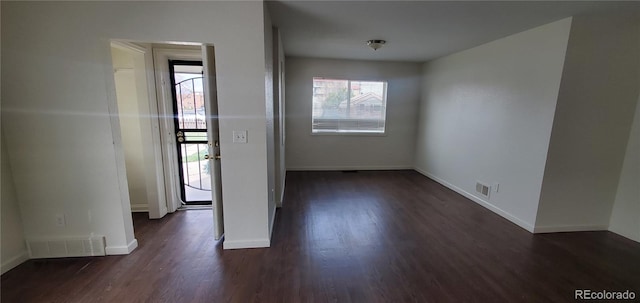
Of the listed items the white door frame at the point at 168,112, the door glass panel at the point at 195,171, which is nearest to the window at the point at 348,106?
the door glass panel at the point at 195,171

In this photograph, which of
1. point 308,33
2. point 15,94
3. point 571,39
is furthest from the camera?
point 308,33

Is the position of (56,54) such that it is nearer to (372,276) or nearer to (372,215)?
(372,276)

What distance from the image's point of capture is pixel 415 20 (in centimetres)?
265

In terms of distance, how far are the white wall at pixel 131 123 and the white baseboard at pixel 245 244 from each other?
1558mm

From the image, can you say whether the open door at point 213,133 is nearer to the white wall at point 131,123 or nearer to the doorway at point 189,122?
the doorway at point 189,122

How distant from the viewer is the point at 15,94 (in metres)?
2.02

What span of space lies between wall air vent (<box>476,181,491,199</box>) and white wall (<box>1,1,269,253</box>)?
3.17 m

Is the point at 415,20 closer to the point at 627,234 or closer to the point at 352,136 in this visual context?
the point at 352,136

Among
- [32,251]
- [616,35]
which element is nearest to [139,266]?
[32,251]

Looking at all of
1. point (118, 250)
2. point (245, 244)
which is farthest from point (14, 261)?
point (245, 244)

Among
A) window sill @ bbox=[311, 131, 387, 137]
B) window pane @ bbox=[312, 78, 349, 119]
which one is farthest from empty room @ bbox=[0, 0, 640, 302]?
window sill @ bbox=[311, 131, 387, 137]

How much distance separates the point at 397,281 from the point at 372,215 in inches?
49.9

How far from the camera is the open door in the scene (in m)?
2.20

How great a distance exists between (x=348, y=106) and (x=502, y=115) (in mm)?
2811
